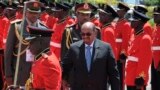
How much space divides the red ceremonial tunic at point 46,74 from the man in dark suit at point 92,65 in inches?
28.5

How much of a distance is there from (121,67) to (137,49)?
8.61ft

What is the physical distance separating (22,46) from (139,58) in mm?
1924

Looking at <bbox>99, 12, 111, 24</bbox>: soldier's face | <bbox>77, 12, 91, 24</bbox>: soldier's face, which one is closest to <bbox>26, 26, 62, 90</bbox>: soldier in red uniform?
<bbox>77, 12, 91, 24</bbox>: soldier's face

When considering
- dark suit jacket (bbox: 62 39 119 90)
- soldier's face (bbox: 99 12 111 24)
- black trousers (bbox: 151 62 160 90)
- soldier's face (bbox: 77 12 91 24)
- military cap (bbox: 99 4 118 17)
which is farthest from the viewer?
military cap (bbox: 99 4 118 17)

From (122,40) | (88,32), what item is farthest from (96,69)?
(122,40)

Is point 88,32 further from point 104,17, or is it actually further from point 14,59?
point 104,17

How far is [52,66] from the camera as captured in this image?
18.5 feet

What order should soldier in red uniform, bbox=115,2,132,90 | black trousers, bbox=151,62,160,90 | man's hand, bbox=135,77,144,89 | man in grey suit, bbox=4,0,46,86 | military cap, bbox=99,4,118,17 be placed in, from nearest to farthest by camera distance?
man in grey suit, bbox=4,0,46,86 → man's hand, bbox=135,77,144,89 → black trousers, bbox=151,62,160,90 → soldier in red uniform, bbox=115,2,132,90 → military cap, bbox=99,4,118,17

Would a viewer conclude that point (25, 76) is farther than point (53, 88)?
Yes

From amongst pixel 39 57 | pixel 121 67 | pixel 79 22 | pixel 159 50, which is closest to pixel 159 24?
pixel 159 50

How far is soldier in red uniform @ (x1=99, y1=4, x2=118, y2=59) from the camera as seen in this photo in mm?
9594

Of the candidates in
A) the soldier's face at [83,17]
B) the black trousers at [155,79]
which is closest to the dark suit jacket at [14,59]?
the soldier's face at [83,17]

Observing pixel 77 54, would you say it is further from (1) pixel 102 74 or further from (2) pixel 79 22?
(2) pixel 79 22

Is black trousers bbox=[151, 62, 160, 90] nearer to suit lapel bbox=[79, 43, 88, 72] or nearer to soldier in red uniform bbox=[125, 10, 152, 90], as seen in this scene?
soldier in red uniform bbox=[125, 10, 152, 90]
